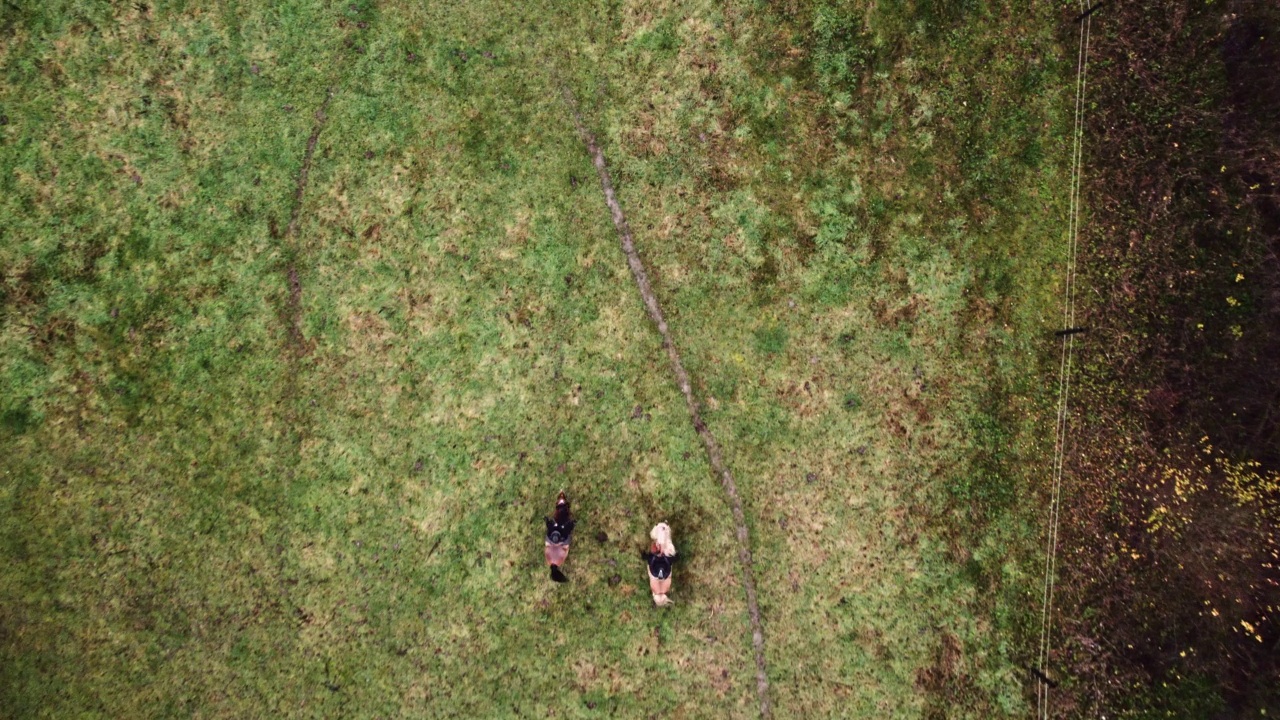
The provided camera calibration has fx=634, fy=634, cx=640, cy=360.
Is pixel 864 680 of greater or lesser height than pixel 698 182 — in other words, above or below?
below

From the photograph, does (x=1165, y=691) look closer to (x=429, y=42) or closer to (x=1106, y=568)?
(x=1106, y=568)

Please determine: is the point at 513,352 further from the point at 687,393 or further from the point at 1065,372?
the point at 1065,372

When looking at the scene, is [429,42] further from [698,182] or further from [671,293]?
[671,293]

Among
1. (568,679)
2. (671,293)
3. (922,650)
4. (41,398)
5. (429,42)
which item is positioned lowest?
(568,679)

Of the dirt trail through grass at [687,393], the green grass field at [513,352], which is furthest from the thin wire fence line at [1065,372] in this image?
the dirt trail through grass at [687,393]

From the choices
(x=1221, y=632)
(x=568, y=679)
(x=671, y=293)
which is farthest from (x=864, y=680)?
(x=671, y=293)

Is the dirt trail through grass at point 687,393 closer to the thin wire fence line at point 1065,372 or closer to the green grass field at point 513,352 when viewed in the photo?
the green grass field at point 513,352
